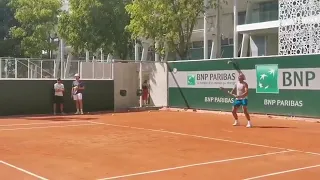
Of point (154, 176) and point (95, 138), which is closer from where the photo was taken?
point (154, 176)

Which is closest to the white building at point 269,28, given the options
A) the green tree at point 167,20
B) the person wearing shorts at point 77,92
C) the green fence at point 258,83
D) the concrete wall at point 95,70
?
the green tree at point 167,20

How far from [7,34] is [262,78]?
1456 inches

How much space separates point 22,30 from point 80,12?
26.9 ft

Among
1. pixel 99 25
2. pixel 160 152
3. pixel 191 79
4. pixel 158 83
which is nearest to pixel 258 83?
pixel 191 79

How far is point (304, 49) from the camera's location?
97.0ft

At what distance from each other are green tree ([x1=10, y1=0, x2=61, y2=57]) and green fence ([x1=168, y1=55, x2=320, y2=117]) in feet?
57.3

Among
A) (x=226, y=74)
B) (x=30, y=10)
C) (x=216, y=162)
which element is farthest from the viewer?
(x=30, y=10)

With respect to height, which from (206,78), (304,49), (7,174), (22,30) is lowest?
(7,174)

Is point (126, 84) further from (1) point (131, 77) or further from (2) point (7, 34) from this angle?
(2) point (7, 34)

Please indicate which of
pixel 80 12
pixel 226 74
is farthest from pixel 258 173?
pixel 80 12

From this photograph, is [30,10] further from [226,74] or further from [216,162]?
[216,162]

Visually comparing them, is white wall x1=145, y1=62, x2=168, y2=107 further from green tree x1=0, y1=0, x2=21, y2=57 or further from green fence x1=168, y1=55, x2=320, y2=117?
green tree x1=0, y1=0, x2=21, y2=57

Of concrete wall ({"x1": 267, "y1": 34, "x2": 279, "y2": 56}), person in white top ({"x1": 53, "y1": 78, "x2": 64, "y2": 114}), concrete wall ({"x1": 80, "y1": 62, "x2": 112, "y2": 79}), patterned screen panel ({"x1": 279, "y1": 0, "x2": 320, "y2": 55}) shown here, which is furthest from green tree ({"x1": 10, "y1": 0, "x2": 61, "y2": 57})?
patterned screen panel ({"x1": 279, "y1": 0, "x2": 320, "y2": 55})

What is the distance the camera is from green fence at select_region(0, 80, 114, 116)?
73.7 feet
